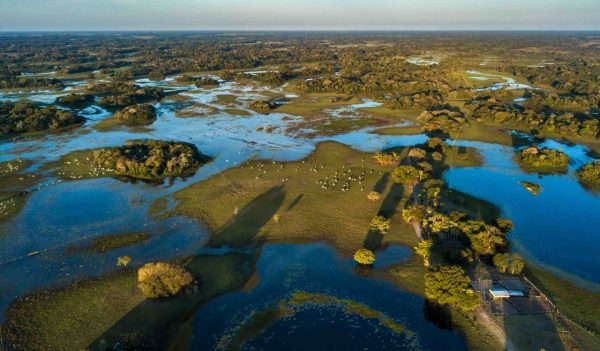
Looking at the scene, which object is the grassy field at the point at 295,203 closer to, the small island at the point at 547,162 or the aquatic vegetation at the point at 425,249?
the aquatic vegetation at the point at 425,249

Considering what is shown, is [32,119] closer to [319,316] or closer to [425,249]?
[319,316]

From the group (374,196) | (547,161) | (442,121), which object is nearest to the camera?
(374,196)

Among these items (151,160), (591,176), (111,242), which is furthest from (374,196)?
(591,176)

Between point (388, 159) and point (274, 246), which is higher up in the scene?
point (388, 159)

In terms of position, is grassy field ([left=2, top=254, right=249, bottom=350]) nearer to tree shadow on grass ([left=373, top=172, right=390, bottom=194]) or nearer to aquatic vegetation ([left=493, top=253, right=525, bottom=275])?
aquatic vegetation ([left=493, top=253, right=525, bottom=275])

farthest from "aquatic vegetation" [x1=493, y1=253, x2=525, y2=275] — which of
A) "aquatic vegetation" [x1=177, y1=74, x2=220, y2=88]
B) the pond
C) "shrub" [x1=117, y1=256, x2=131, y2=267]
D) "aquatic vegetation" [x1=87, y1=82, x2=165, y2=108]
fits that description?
"aquatic vegetation" [x1=177, y1=74, x2=220, y2=88]

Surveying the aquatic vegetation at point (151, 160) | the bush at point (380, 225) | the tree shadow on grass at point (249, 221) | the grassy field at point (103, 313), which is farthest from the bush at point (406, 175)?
the aquatic vegetation at point (151, 160)
